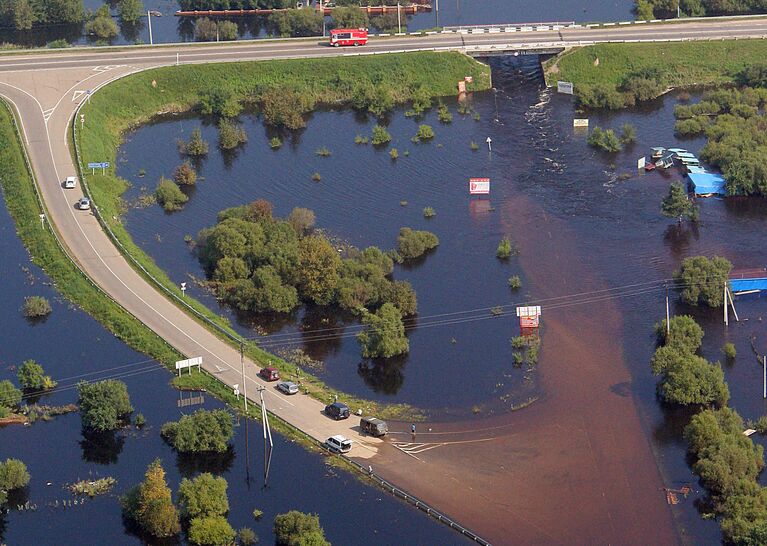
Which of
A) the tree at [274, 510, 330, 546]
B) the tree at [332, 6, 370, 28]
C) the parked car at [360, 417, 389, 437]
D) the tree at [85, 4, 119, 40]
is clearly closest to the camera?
the tree at [274, 510, 330, 546]

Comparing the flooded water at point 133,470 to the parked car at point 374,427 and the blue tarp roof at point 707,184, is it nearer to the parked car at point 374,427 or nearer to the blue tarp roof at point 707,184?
the parked car at point 374,427

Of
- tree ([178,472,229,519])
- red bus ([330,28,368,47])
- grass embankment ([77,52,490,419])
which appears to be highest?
red bus ([330,28,368,47])

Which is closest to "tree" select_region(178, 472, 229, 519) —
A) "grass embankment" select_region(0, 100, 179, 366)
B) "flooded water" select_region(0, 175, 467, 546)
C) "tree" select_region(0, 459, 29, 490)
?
"flooded water" select_region(0, 175, 467, 546)

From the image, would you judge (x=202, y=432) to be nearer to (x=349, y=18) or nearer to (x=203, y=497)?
(x=203, y=497)

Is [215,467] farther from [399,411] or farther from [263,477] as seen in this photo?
[399,411]

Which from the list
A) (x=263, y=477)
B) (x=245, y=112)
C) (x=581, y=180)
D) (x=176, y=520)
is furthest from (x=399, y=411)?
(x=245, y=112)

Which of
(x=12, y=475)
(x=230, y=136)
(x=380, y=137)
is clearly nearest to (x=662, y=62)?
(x=380, y=137)

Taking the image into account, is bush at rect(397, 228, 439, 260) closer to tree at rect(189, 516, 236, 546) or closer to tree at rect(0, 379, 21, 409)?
tree at rect(0, 379, 21, 409)
